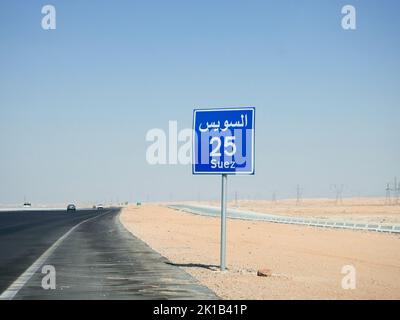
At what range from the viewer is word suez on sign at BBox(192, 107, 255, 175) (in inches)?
654

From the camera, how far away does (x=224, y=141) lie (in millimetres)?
16812

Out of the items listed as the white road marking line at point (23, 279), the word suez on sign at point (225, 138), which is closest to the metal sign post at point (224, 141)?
the word suez on sign at point (225, 138)

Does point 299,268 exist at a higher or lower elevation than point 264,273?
lower

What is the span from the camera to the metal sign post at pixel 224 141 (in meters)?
16.6

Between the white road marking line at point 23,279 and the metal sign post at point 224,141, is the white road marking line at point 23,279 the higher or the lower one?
the lower one

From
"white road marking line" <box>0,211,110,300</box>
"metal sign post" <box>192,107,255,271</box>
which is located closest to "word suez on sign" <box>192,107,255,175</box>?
"metal sign post" <box>192,107,255,271</box>

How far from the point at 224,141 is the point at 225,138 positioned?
8 centimetres

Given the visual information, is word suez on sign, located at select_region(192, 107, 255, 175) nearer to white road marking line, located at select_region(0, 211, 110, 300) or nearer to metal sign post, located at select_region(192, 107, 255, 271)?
metal sign post, located at select_region(192, 107, 255, 271)

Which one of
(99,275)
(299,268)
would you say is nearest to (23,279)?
(99,275)

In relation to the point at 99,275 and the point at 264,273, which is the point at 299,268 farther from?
the point at 99,275

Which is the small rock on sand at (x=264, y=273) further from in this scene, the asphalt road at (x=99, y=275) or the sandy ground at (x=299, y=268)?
the asphalt road at (x=99, y=275)

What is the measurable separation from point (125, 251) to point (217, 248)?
5.45m
